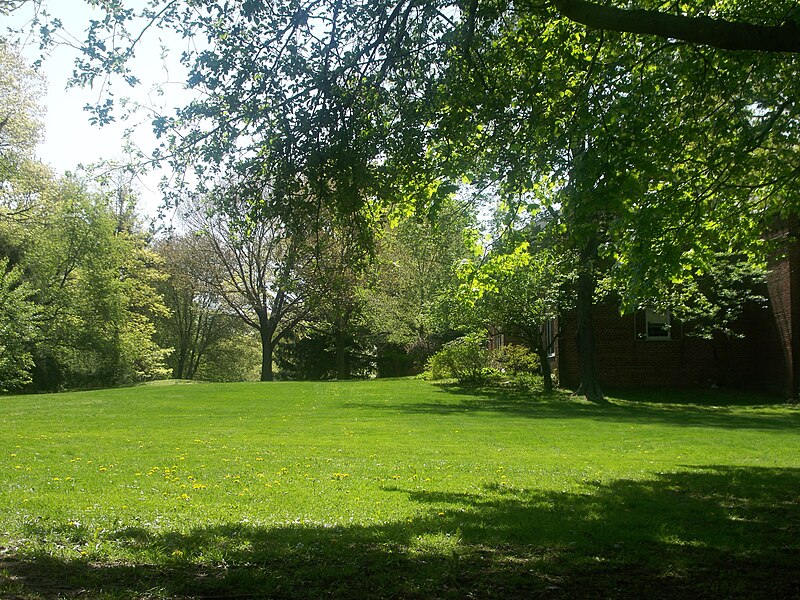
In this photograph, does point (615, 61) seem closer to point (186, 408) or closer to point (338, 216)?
point (338, 216)

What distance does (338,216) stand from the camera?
858 centimetres

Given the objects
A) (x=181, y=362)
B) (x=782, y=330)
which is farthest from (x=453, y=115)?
(x=181, y=362)

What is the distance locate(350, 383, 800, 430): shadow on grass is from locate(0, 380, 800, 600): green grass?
7.81 feet

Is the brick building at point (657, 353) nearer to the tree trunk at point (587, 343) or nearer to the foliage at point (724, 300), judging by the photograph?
the foliage at point (724, 300)

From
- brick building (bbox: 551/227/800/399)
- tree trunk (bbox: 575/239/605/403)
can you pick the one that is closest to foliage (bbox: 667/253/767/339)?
brick building (bbox: 551/227/800/399)

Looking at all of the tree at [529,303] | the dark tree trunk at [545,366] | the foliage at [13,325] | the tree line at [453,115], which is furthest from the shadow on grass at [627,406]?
the foliage at [13,325]

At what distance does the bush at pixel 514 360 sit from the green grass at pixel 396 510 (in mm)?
12348

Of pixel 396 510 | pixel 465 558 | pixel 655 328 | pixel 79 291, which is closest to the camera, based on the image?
pixel 465 558

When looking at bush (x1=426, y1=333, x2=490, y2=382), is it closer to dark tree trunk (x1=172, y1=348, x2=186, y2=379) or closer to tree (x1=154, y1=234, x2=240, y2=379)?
tree (x1=154, y1=234, x2=240, y2=379)

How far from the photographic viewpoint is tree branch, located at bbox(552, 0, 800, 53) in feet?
20.2

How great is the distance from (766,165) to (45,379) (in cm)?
4080

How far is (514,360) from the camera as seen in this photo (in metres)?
31.0

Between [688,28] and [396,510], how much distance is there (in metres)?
5.57

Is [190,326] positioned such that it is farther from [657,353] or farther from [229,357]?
[657,353]
